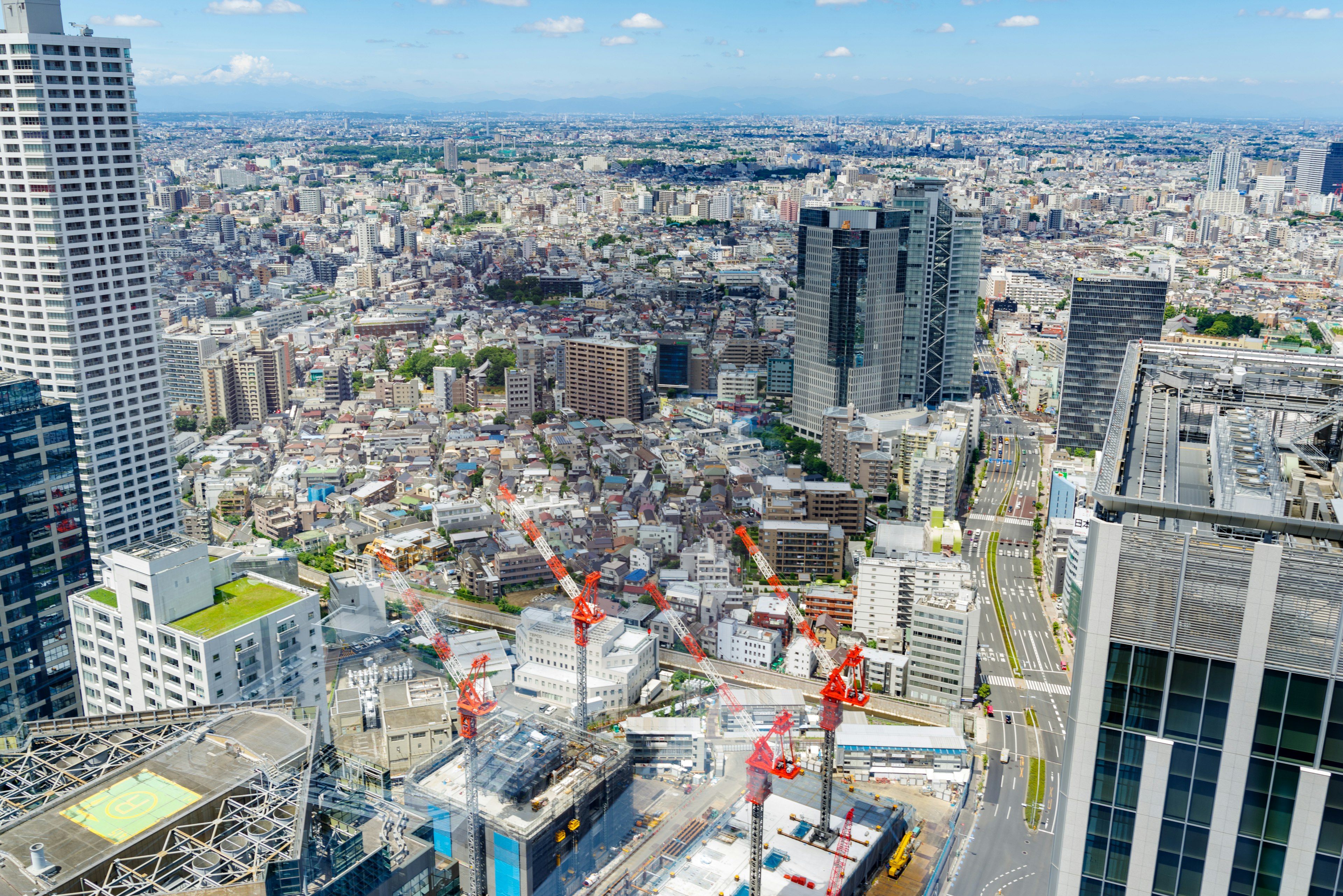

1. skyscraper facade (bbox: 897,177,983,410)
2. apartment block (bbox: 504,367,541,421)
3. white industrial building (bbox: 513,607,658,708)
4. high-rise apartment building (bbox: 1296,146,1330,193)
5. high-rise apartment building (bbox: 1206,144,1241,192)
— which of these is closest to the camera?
white industrial building (bbox: 513,607,658,708)

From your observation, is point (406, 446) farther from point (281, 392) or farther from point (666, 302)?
point (666, 302)

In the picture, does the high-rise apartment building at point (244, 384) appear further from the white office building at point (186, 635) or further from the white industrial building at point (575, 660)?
the white office building at point (186, 635)

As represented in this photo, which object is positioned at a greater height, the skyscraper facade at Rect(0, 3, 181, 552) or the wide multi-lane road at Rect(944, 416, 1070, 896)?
the skyscraper facade at Rect(0, 3, 181, 552)

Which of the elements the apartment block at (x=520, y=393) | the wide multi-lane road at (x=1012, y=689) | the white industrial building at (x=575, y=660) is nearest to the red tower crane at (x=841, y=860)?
the wide multi-lane road at (x=1012, y=689)

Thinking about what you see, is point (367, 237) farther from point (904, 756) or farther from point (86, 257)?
point (904, 756)

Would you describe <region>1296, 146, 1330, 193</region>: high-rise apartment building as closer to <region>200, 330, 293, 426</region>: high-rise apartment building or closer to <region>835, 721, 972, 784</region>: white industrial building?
<region>200, 330, 293, 426</region>: high-rise apartment building

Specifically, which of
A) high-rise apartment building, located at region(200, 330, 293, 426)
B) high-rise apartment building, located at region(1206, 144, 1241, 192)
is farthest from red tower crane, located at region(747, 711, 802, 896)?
high-rise apartment building, located at region(1206, 144, 1241, 192)

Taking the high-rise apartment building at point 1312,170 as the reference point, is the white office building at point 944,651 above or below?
below

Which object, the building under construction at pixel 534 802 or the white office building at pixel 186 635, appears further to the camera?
the building under construction at pixel 534 802
